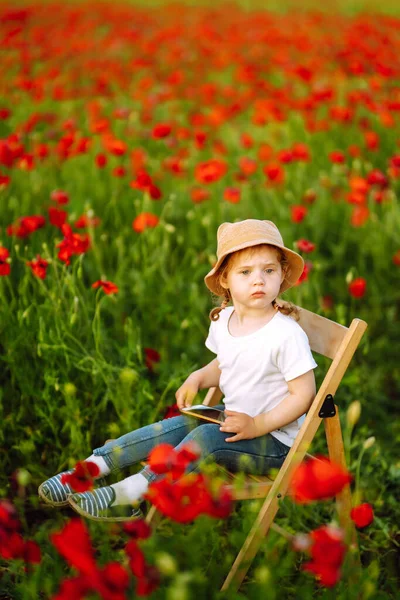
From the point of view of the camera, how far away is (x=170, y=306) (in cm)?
341

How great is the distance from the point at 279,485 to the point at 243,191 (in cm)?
266

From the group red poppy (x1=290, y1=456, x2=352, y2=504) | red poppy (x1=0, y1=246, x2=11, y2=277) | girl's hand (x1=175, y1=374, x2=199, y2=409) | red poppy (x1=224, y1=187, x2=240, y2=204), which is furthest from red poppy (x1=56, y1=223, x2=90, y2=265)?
red poppy (x1=290, y1=456, x2=352, y2=504)

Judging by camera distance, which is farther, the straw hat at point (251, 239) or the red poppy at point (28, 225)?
the red poppy at point (28, 225)

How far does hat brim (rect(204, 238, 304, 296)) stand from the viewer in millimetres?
2219

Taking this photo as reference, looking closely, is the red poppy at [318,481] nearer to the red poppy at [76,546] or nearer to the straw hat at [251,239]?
the red poppy at [76,546]

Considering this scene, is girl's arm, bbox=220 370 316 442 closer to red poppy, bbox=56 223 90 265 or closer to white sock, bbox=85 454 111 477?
white sock, bbox=85 454 111 477

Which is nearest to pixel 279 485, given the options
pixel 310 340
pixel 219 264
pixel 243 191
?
pixel 310 340

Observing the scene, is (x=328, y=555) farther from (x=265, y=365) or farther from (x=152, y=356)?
(x=152, y=356)

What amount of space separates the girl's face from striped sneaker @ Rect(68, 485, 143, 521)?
0.62 meters

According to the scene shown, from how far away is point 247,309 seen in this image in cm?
235

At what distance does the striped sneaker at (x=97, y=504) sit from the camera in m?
2.10

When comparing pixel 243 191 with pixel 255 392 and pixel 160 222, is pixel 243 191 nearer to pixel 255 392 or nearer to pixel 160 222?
pixel 160 222

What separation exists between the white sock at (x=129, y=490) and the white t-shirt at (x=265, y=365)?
0.34 meters

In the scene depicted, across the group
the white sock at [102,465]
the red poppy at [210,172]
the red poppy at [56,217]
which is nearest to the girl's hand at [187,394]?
the white sock at [102,465]
